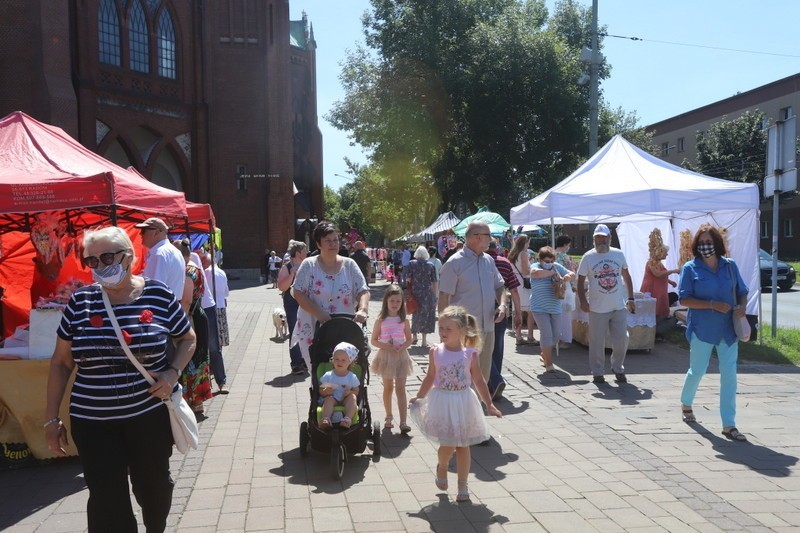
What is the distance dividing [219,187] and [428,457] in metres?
30.7

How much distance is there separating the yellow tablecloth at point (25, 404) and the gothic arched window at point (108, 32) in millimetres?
26681

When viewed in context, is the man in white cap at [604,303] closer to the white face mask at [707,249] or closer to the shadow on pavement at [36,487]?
the white face mask at [707,249]

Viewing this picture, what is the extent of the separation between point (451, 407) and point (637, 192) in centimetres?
722

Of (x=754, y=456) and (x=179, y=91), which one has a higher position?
(x=179, y=91)

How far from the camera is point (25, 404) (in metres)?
6.08

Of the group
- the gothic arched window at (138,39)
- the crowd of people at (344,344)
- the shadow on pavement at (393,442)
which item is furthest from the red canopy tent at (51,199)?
the gothic arched window at (138,39)

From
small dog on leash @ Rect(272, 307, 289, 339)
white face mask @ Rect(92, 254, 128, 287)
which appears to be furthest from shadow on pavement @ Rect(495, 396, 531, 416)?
small dog on leash @ Rect(272, 307, 289, 339)

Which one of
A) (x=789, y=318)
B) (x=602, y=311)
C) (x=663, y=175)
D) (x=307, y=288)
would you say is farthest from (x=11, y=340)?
(x=789, y=318)

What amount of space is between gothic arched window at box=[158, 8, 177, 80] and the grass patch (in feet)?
87.0

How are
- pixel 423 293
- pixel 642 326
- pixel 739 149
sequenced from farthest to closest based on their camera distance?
pixel 739 149
pixel 423 293
pixel 642 326

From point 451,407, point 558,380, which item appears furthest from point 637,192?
point 451,407

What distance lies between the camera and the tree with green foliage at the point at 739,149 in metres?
41.5

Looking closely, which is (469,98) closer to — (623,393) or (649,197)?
(649,197)

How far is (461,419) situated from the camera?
497 cm
